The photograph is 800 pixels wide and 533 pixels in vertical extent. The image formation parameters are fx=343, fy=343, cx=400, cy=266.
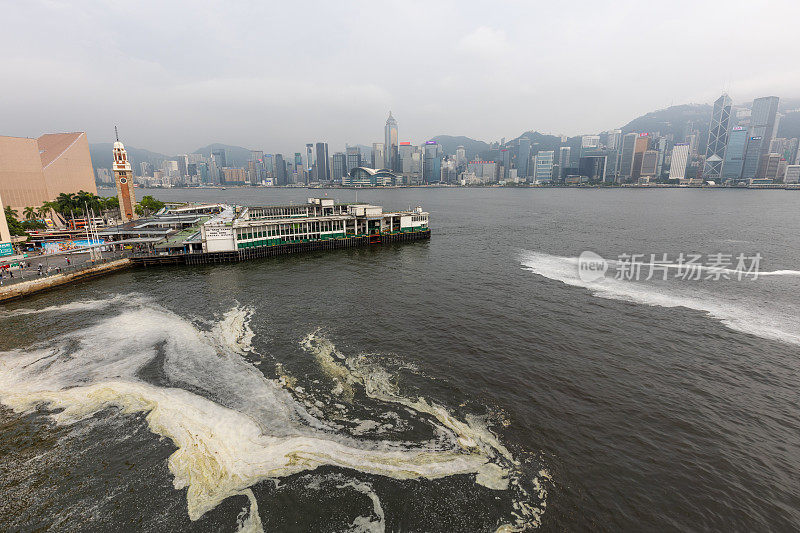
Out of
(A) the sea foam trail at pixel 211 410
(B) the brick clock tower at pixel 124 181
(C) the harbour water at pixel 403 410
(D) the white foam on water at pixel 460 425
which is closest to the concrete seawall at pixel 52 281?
(C) the harbour water at pixel 403 410

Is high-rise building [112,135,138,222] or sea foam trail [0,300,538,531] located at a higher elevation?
high-rise building [112,135,138,222]

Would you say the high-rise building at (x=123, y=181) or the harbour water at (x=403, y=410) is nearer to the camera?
the harbour water at (x=403, y=410)

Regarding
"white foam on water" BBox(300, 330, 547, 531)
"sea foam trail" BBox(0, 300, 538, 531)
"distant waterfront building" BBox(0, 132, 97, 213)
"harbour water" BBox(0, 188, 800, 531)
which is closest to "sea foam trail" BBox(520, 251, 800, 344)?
"harbour water" BBox(0, 188, 800, 531)

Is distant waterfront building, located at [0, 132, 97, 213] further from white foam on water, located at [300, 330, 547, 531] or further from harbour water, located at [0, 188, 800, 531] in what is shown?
white foam on water, located at [300, 330, 547, 531]

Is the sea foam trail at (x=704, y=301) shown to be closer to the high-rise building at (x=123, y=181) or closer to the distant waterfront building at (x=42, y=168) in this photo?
the high-rise building at (x=123, y=181)

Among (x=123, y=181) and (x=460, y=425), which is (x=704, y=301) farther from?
(x=123, y=181)

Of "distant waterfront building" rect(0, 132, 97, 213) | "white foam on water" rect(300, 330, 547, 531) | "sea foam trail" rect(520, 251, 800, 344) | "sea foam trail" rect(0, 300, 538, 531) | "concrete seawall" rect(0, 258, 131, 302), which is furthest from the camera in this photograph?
"distant waterfront building" rect(0, 132, 97, 213)

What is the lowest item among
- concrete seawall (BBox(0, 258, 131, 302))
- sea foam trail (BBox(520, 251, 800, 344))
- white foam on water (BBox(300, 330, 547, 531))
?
white foam on water (BBox(300, 330, 547, 531))
